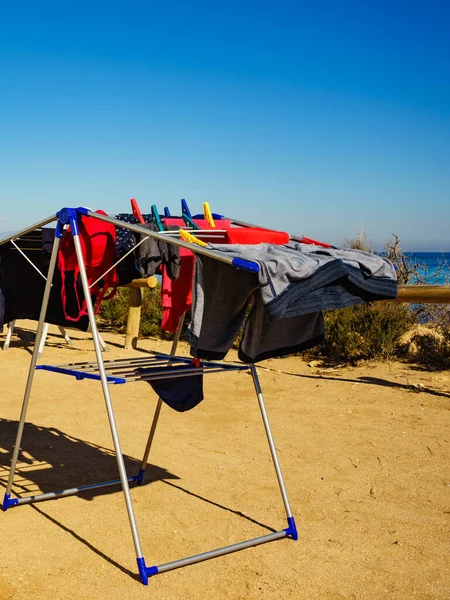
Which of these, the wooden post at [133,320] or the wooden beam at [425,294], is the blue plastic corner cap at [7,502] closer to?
the wooden beam at [425,294]

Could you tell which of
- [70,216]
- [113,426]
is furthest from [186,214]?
[113,426]

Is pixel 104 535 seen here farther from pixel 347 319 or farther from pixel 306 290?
pixel 347 319

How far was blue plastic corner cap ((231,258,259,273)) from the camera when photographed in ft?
10.5

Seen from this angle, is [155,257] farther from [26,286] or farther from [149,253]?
[26,286]

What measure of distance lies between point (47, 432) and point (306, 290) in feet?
10.5

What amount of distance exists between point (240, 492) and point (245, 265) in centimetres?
200

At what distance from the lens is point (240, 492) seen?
469 cm

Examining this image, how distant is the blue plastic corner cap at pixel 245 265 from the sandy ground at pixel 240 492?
4.70 ft

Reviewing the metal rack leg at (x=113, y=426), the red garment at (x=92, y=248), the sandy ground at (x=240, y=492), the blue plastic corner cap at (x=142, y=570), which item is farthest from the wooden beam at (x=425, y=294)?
the blue plastic corner cap at (x=142, y=570)

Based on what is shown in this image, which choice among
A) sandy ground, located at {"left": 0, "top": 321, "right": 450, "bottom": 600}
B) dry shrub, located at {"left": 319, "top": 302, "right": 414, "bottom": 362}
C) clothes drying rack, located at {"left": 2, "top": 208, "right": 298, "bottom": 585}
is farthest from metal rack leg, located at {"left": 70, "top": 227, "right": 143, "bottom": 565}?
dry shrub, located at {"left": 319, "top": 302, "right": 414, "bottom": 362}

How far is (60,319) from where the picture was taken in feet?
15.6

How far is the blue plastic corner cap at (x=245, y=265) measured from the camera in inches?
126

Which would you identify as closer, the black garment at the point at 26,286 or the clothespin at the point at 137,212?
the clothespin at the point at 137,212

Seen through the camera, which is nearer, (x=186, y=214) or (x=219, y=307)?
(x=219, y=307)
